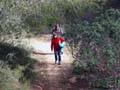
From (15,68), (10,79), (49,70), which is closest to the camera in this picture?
(10,79)

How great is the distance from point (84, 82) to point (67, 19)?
7987mm

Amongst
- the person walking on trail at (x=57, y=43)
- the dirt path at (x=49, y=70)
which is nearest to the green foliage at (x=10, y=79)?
the dirt path at (x=49, y=70)

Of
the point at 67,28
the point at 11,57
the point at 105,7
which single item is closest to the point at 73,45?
the point at 67,28

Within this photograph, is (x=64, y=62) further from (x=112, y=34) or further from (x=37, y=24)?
(x=37, y=24)

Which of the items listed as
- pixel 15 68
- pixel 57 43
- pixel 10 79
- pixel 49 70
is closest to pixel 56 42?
pixel 57 43

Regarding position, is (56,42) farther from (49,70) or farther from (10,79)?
(10,79)

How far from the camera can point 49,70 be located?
14.4 m

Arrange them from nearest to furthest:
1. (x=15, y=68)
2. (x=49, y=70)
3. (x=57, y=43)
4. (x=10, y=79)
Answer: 1. (x=10, y=79)
2. (x=15, y=68)
3. (x=57, y=43)
4. (x=49, y=70)

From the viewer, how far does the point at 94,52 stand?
12289mm

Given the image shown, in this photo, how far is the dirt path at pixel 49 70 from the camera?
43.3ft

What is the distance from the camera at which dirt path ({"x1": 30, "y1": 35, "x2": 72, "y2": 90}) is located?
43.3 feet

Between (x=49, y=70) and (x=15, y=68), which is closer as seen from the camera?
(x=15, y=68)

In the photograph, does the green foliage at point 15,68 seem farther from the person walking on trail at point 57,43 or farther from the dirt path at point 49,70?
the person walking on trail at point 57,43

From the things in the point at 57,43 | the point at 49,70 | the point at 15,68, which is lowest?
the point at 49,70
